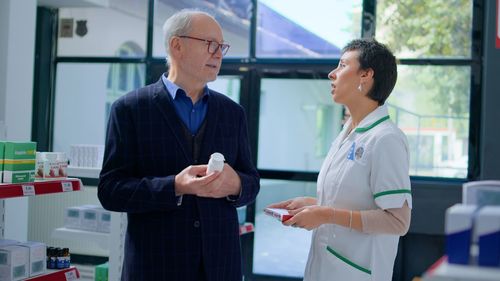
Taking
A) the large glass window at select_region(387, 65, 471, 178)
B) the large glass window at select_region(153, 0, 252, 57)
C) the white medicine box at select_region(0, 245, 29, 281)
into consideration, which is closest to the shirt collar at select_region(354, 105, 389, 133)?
the white medicine box at select_region(0, 245, 29, 281)

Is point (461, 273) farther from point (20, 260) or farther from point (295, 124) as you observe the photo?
point (295, 124)

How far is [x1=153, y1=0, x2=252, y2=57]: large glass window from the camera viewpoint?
582cm

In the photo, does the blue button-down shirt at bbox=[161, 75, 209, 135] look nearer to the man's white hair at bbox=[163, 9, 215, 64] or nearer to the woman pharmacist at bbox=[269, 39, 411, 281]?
the man's white hair at bbox=[163, 9, 215, 64]

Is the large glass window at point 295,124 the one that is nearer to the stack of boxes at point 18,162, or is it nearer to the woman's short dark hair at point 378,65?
the stack of boxes at point 18,162

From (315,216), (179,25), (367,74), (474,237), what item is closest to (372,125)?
(367,74)

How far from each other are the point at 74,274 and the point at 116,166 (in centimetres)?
155

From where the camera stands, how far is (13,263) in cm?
305

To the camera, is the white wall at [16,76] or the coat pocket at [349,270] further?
A: the white wall at [16,76]

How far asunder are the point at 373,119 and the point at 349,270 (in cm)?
52

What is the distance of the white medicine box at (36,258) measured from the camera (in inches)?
125

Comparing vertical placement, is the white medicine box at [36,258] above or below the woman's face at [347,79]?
below

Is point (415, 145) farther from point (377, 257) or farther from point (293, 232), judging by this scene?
point (377, 257)

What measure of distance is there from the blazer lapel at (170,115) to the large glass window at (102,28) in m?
4.34

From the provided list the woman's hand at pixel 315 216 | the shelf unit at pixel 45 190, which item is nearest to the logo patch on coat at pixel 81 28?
the shelf unit at pixel 45 190
